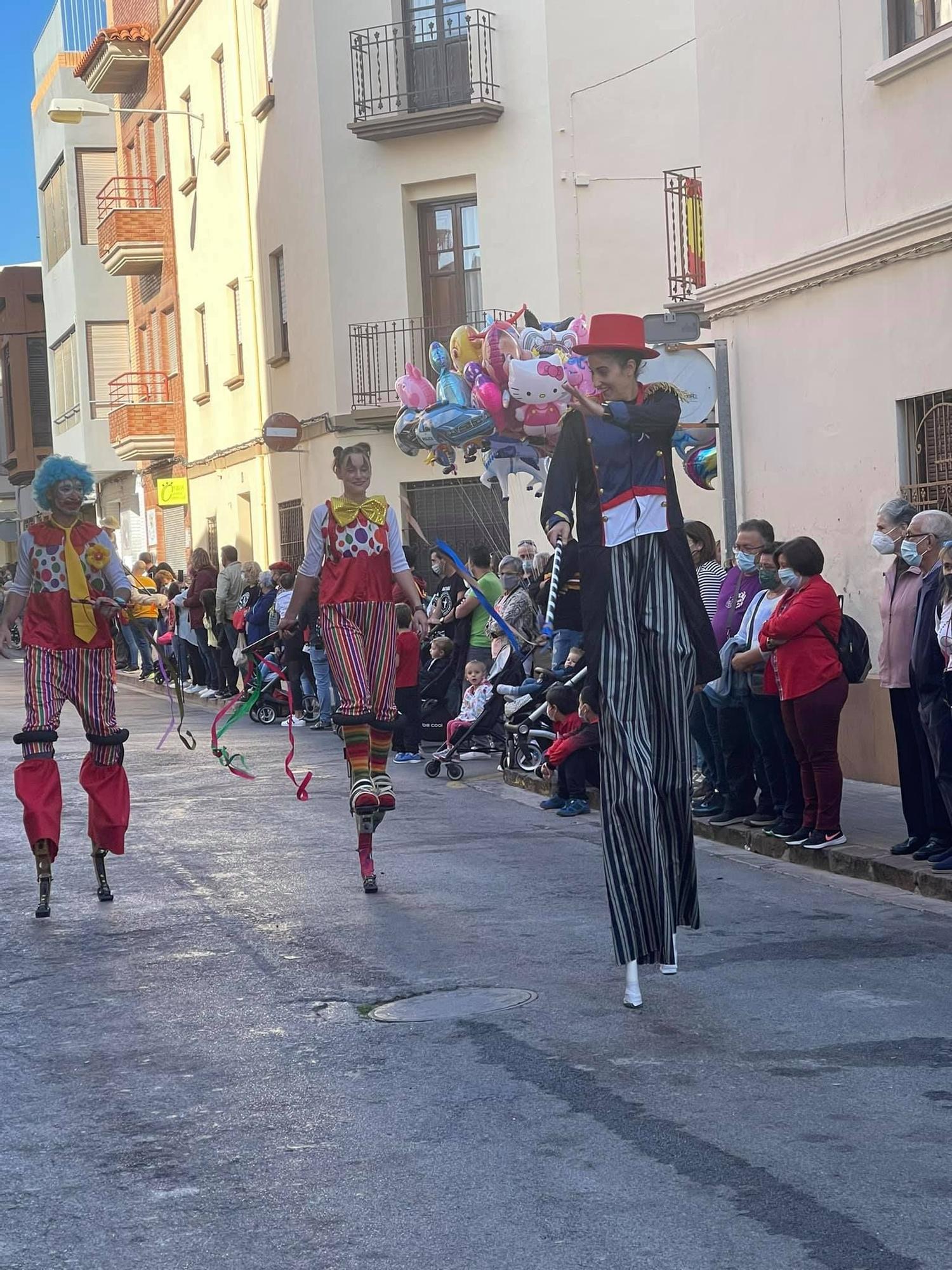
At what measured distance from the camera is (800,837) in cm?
1019

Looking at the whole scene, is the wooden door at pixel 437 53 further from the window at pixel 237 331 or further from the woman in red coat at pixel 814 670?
the woman in red coat at pixel 814 670

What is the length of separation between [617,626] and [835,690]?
394 cm

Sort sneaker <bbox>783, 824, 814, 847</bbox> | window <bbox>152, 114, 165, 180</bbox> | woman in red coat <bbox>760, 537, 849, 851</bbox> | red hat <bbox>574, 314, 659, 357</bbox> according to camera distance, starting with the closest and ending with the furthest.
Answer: red hat <bbox>574, 314, 659, 357</bbox>
woman in red coat <bbox>760, 537, 849, 851</bbox>
sneaker <bbox>783, 824, 814, 847</bbox>
window <bbox>152, 114, 165, 180</bbox>

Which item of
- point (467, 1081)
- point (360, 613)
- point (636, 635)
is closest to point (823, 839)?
point (360, 613)

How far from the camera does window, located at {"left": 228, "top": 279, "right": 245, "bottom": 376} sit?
31453 millimetres

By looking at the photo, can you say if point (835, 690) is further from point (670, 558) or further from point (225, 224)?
point (225, 224)

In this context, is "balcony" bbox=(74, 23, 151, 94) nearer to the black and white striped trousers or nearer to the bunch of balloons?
the bunch of balloons

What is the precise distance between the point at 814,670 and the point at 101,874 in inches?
152

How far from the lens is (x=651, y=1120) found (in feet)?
16.3

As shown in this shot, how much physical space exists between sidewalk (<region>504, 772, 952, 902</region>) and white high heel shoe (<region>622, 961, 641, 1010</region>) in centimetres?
A: 282

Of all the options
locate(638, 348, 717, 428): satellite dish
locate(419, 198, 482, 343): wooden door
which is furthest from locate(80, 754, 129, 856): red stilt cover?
locate(419, 198, 482, 343): wooden door

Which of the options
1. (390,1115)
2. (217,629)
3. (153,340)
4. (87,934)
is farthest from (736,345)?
(153,340)

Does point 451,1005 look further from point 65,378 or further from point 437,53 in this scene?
point 65,378

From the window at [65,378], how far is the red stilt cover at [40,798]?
3567 cm
